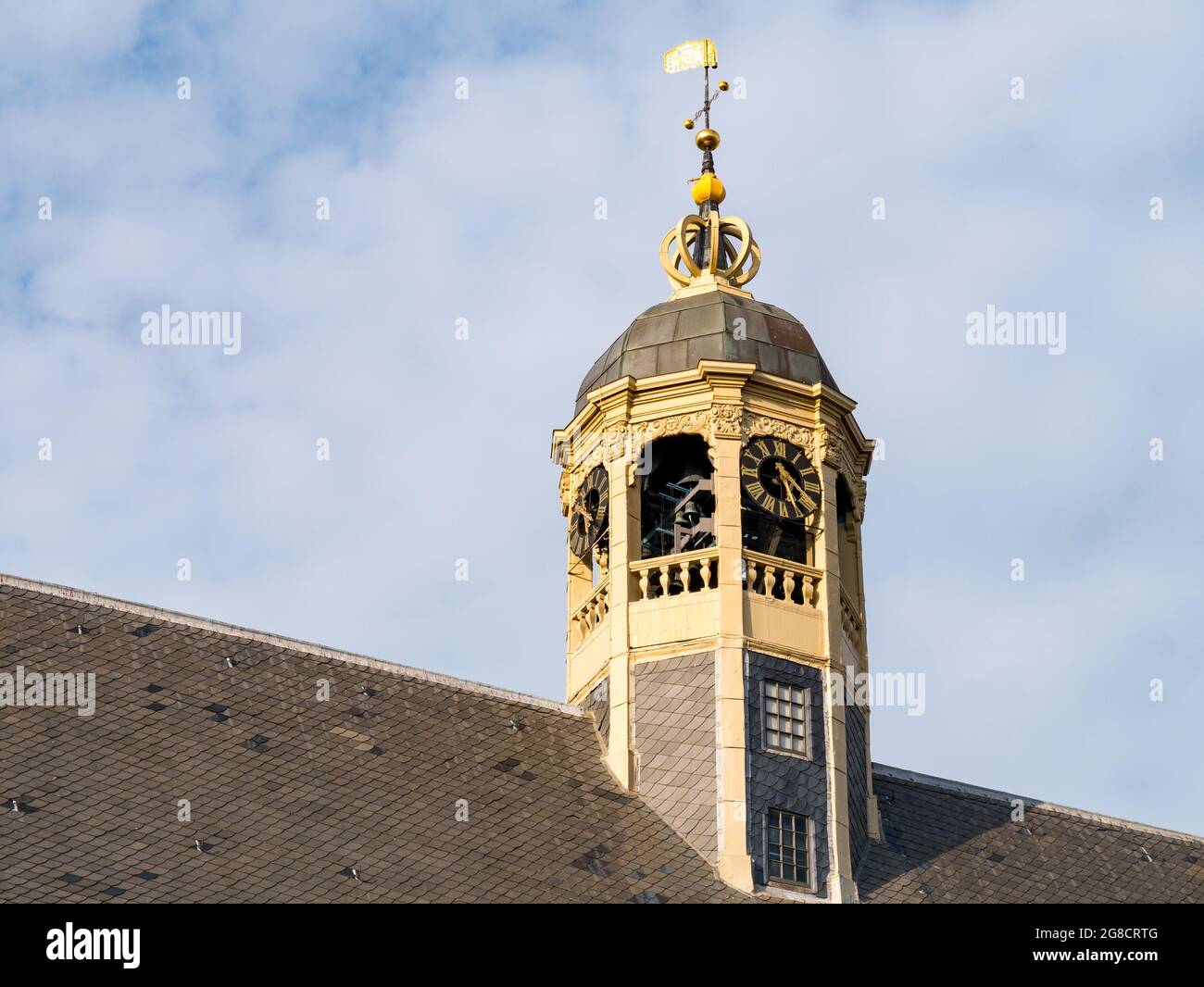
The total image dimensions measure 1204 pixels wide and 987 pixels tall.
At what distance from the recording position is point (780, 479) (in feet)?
207

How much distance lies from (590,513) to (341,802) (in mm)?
11815

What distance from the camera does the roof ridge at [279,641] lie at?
59281 mm

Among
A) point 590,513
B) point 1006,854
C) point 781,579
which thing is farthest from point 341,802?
point 1006,854

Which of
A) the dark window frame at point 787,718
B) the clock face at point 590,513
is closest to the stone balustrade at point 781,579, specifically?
the dark window frame at point 787,718

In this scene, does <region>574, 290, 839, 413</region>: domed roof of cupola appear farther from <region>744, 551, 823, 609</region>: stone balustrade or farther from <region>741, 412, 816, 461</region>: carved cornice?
<region>744, 551, 823, 609</region>: stone balustrade

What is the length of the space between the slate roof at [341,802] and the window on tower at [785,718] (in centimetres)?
309

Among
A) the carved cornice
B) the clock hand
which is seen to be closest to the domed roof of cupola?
the carved cornice

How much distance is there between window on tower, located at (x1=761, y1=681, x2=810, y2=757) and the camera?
5991cm

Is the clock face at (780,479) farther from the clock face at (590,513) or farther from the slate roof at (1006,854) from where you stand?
the slate roof at (1006,854)

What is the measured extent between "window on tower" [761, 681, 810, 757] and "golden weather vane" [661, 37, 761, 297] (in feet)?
37.6

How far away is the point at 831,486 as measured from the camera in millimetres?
63688

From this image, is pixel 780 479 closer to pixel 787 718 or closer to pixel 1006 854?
pixel 787 718
